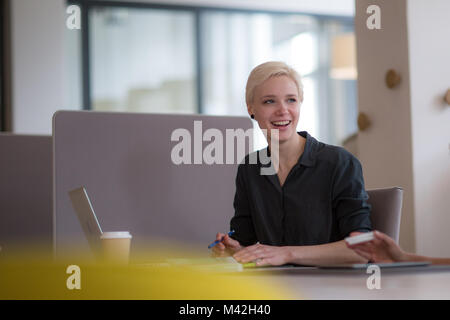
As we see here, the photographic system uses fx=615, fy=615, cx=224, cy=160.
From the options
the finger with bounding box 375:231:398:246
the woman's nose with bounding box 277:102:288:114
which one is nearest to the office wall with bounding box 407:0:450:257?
the woman's nose with bounding box 277:102:288:114

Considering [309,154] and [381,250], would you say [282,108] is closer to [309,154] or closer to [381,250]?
[309,154]

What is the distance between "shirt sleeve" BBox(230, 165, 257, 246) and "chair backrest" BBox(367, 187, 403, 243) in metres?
0.40

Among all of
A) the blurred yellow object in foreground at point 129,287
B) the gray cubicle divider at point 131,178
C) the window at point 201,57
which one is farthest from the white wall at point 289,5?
the blurred yellow object in foreground at point 129,287

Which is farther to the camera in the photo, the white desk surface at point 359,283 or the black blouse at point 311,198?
the black blouse at point 311,198

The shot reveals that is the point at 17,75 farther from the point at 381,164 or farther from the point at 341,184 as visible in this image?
the point at 341,184

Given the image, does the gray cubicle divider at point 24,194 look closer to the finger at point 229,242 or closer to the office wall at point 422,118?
the finger at point 229,242

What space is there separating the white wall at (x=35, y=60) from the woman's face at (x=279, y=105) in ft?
12.0

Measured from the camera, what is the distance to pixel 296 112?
1691 mm

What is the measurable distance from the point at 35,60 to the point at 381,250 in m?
4.52

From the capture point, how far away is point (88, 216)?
53.8 inches

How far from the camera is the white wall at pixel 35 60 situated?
5000 mm

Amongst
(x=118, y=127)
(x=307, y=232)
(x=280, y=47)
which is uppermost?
(x=280, y=47)
